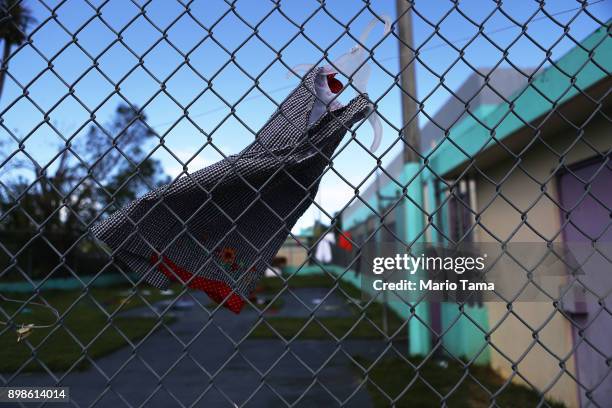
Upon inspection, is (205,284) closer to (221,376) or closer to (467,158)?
(467,158)

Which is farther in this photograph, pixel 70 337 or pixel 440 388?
pixel 440 388

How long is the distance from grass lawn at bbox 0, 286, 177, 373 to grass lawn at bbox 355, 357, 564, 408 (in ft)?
7.39

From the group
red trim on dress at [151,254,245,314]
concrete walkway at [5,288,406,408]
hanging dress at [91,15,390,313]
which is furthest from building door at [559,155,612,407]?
red trim on dress at [151,254,245,314]

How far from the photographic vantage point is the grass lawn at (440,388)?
4.05 m

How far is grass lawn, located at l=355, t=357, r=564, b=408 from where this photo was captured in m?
4.05

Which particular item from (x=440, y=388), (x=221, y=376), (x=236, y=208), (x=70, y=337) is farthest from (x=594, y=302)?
(x=70, y=337)

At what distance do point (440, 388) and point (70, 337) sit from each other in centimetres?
329

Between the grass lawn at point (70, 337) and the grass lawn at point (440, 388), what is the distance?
2.25 metres

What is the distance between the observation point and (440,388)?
14.9 ft

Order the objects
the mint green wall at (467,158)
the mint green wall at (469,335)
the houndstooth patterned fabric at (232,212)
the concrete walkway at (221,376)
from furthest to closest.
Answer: the mint green wall at (469,335) → the concrete walkway at (221,376) → the mint green wall at (467,158) → the houndstooth patterned fabric at (232,212)

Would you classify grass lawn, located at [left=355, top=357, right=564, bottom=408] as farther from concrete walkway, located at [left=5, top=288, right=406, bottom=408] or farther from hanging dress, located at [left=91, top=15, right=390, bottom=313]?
hanging dress, located at [left=91, top=15, right=390, bottom=313]

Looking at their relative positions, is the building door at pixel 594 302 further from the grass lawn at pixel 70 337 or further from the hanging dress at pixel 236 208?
the grass lawn at pixel 70 337

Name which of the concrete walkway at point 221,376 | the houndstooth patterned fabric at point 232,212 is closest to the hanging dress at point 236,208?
the houndstooth patterned fabric at point 232,212

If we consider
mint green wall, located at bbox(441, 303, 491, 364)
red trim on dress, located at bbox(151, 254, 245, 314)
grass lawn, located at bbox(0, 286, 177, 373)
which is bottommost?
grass lawn, located at bbox(0, 286, 177, 373)
